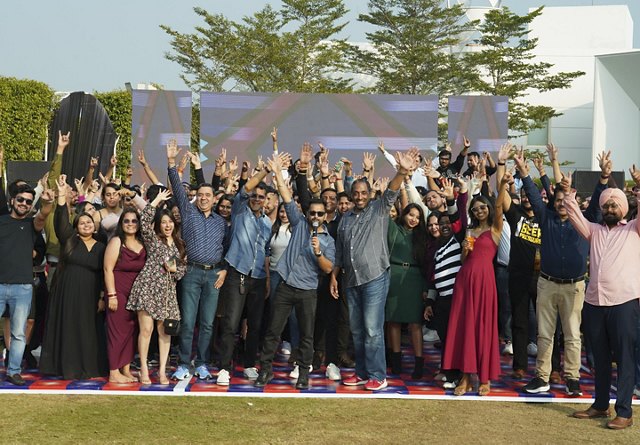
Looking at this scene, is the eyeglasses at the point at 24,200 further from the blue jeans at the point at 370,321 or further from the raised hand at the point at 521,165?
the raised hand at the point at 521,165

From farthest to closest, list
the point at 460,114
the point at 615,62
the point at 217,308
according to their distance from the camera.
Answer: the point at 615,62 → the point at 460,114 → the point at 217,308

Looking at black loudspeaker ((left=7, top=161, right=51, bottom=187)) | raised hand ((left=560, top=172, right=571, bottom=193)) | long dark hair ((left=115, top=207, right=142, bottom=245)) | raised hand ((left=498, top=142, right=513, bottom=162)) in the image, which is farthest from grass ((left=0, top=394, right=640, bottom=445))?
black loudspeaker ((left=7, top=161, right=51, bottom=187))

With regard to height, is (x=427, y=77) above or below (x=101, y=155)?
above

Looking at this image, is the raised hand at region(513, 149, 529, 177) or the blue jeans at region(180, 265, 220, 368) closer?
the raised hand at region(513, 149, 529, 177)

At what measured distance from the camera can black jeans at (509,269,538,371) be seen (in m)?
7.80

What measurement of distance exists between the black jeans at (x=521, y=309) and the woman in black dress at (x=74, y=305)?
13.0 ft

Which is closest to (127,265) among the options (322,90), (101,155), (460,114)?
(460,114)

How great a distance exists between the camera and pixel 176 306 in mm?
7395

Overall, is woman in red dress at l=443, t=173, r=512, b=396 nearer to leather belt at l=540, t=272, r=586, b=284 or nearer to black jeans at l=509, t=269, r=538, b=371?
leather belt at l=540, t=272, r=586, b=284

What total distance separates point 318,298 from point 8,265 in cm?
293

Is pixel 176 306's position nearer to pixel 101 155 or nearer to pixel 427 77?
pixel 101 155

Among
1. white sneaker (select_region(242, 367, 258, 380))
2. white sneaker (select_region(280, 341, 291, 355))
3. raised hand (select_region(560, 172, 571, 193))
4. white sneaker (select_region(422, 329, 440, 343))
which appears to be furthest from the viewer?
white sneaker (select_region(422, 329, 440, 343))

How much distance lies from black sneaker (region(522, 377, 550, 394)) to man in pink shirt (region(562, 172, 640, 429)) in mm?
709

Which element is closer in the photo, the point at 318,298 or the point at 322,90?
the point at 318,298
